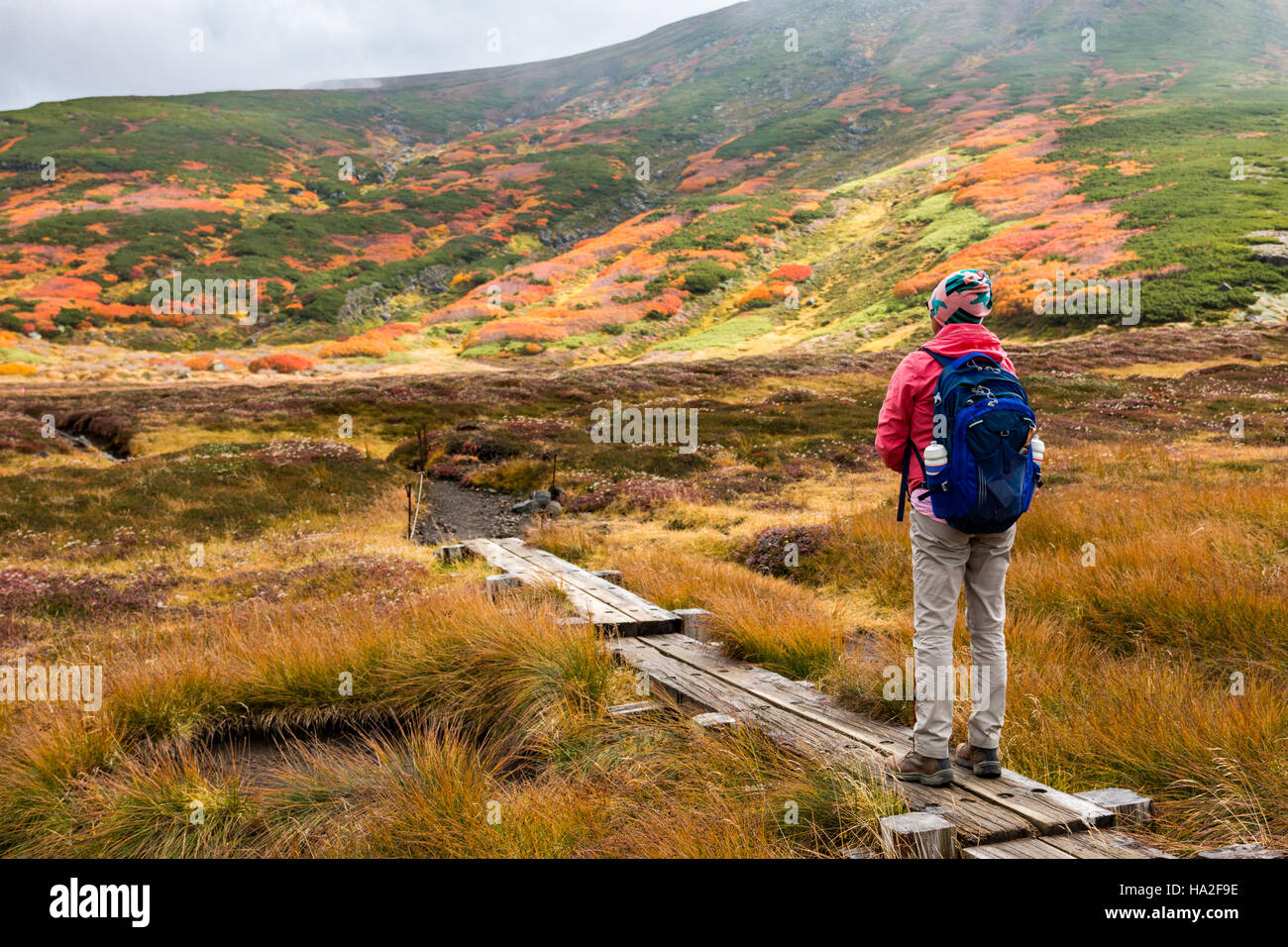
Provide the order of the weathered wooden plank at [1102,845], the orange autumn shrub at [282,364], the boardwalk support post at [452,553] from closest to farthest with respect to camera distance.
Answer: the weathered wooden plank at [1102,845] < the boardwalk support post at [452,553] < the orange autumn shrub at [282,364]

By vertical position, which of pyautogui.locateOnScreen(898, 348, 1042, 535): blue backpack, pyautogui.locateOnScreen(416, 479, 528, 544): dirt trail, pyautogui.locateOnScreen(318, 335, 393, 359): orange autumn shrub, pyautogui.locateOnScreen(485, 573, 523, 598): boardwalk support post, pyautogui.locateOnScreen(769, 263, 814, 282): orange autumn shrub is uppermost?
pyautogui.locateOnScreen(769, 263, 814, 282): orange autumn shrub

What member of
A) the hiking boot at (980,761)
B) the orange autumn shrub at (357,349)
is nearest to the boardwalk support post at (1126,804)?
the hiking boot at (980,761)

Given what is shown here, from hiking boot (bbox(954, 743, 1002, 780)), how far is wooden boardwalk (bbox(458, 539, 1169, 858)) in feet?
0.14

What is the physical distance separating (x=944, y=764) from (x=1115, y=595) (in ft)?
12.9

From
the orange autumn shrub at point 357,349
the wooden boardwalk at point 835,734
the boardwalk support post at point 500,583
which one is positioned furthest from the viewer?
the orange autumn shrub at point 357,349

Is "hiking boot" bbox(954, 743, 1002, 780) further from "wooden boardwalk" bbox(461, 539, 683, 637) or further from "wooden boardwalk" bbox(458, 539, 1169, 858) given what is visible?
"wooden boardwalk" bbox(461, 539, 683, 637)

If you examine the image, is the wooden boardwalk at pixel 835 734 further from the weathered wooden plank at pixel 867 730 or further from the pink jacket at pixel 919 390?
the pink jacket at pixel 919 390

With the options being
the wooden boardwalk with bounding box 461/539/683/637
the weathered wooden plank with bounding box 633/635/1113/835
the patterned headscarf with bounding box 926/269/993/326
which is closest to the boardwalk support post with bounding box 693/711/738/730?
the weathered wooden plank with bounding box 633/635/1113/835

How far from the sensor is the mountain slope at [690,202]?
175 feet

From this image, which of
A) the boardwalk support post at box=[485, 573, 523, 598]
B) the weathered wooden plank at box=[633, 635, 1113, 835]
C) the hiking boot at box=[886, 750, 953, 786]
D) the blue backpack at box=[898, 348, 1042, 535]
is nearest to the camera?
the weathered wooden plank at box=[633, 635, 1113, 835]

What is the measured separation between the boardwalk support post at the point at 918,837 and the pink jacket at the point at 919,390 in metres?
1.44

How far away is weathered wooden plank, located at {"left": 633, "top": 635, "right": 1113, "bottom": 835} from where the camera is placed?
11.8 feet

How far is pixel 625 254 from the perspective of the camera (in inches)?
2876
